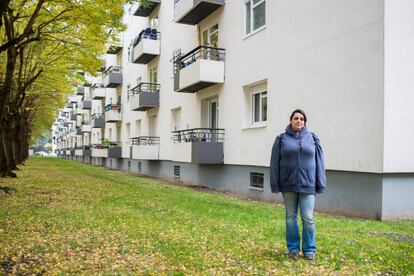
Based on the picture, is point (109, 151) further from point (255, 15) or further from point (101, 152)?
point (255, 15)

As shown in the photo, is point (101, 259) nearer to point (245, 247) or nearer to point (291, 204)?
point (245, 247)

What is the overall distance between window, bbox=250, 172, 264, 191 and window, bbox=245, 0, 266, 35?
509 centimetres

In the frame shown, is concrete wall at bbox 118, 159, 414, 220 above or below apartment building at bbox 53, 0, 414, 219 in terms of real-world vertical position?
below

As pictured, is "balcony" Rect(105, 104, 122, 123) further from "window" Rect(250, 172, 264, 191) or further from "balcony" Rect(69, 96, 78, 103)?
"balcony" Rect(69, 96, 78, 103)

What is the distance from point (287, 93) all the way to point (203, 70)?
482cm

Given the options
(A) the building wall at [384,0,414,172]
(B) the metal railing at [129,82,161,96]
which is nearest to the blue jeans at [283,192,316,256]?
(A) the building wall at [384,0,414,172]

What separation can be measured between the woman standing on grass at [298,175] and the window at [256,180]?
8809 millimetres

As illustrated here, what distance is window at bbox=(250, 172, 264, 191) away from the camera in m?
15.0

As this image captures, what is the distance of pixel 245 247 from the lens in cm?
694

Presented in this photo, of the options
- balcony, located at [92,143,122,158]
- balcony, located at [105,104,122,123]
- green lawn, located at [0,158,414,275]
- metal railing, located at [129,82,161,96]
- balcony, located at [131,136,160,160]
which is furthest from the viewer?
balcony, located at [105,104,122,123]

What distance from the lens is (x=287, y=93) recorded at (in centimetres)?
1344

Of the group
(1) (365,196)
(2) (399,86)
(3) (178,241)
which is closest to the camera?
(3) (178,241)

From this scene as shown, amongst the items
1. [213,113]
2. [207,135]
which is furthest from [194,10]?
[207,135]

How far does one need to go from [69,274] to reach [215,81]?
12.7 metres
